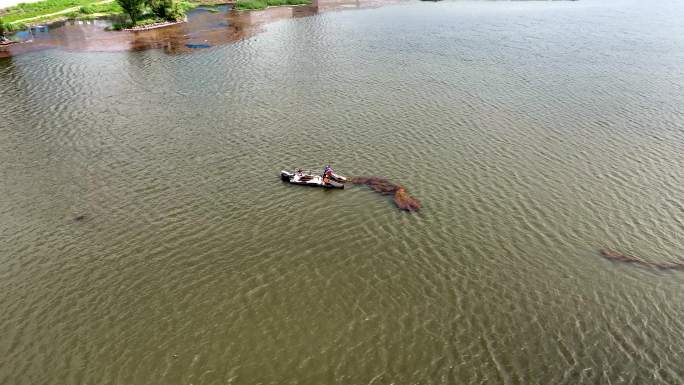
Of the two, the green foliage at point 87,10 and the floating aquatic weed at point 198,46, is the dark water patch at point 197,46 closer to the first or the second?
the floating aquatic weed at point 198,46

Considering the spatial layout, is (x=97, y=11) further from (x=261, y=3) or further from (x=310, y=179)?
(x=310, y=179)

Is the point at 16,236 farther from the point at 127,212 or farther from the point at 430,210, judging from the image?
the point at 430,210

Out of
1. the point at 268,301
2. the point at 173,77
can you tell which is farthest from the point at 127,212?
the point at 173,77

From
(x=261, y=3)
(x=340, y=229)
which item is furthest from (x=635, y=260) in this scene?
(x=261, y=3)

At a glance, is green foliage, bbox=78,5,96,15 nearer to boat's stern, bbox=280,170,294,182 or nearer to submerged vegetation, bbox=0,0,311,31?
submerged vegetation, bbox=0,0,311,31

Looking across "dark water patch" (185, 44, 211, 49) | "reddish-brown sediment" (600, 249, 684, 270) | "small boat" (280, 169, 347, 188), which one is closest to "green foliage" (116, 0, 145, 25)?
"dark water patch" (185, 44, 211, 49)

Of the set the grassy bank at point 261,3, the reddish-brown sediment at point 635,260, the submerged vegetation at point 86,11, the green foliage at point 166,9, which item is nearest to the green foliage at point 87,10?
the submerged vegetation at point 86,11

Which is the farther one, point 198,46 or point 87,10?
point 87,10
